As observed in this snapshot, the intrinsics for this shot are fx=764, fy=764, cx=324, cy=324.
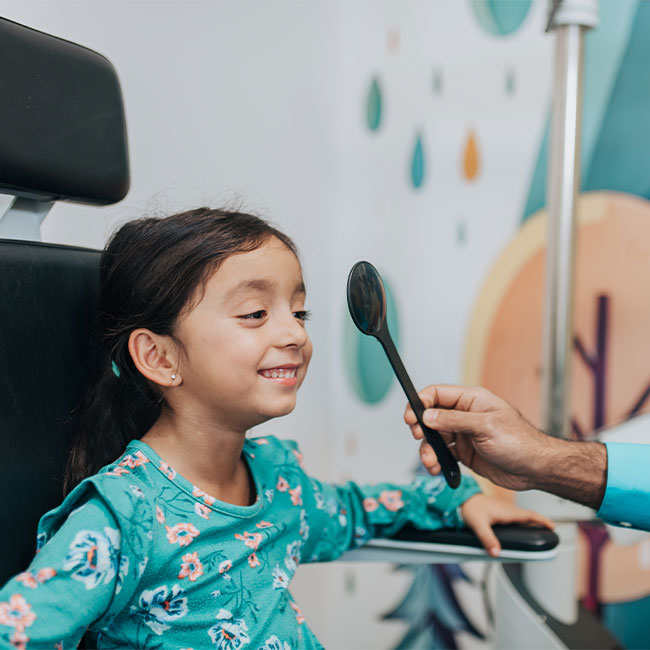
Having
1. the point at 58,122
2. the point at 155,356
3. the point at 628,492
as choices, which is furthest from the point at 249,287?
the point at 628,492

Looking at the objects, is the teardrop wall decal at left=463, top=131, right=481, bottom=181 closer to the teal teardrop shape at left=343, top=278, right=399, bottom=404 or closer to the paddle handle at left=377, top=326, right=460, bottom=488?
the teal teardrop shape at left=343, top=278, right=399, bottom=404

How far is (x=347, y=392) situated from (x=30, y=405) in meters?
1.11

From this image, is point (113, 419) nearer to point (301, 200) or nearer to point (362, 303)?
point (362, 303)

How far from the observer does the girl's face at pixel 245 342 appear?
2.60 ft

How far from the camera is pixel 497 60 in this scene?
163 cm

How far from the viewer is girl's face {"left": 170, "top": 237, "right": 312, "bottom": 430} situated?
0.79m

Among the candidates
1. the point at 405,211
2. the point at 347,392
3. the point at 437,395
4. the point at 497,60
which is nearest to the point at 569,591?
the point at 437,395

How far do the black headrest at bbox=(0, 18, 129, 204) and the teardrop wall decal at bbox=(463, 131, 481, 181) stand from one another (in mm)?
977

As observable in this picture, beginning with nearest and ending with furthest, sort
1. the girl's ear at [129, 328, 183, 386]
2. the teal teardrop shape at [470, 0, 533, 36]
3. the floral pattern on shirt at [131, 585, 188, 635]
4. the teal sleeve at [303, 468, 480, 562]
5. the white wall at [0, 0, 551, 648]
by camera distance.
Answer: the floral pattern on shirt at [131, 585, 188, 635]
the girl's ear at [129, 328, 183, 386]
the teal sleeve at [303, 468, 480, 562]
the white wall at [0, 0, 551, 648]
the teal teardrop shape at [470, 0, 533, 36]

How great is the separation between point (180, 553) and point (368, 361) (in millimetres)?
1060

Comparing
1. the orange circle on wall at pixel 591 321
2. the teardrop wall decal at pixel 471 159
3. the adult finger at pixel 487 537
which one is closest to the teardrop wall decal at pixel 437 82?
the teardrop wall decal at pixel 471 159

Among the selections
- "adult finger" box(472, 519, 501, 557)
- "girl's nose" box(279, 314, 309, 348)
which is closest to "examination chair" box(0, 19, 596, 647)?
"girl's nose" box(279, 314, 309, 348)

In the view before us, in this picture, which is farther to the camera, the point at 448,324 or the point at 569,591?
the point at 448,324

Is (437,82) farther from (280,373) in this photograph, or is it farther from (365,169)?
(280,373)
